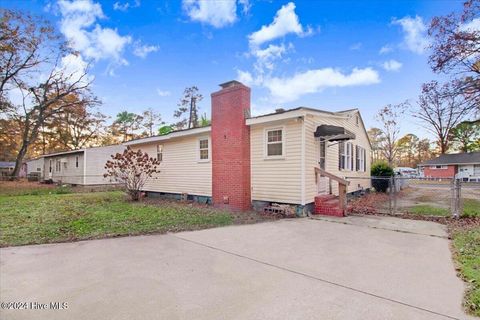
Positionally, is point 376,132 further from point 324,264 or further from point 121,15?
point 324,264

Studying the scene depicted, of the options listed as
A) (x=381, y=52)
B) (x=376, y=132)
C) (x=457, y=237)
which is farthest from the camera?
(x=376, y=132)

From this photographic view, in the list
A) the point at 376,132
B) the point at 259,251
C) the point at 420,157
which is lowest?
the point at 259,251

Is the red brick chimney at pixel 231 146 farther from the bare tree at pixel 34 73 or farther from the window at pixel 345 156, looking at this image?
the bare tree at pixel 34 73

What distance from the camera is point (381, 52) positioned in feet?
42.1

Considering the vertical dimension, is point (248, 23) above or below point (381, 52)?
above

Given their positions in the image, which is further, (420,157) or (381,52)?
(420,157)

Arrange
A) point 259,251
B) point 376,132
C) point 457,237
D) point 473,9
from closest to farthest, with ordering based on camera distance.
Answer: point 259,251 → point 457,237 → point 473,9 → point 376,132

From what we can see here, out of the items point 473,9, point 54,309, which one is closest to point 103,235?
point 54,309

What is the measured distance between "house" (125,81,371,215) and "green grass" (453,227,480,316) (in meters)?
3.33

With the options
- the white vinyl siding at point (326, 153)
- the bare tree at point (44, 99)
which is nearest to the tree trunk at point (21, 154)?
the bare tree at point (44, 99)

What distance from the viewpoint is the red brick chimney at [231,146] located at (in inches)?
374

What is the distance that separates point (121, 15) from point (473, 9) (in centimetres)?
1582

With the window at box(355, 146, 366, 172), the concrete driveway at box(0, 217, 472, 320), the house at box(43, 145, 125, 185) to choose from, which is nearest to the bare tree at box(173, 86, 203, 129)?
the house at box(43, 145, 125, 185)

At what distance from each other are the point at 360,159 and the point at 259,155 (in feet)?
28.6
